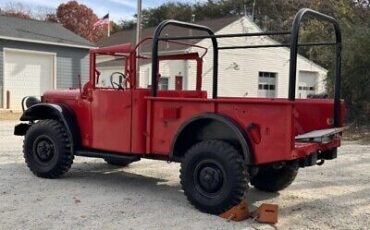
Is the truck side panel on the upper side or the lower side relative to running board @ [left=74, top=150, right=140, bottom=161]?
upper

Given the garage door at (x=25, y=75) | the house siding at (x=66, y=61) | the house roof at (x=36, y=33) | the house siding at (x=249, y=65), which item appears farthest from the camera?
the house siding at (x=249, y=65)

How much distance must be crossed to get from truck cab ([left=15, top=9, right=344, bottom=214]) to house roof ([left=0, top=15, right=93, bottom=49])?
54.5 feet

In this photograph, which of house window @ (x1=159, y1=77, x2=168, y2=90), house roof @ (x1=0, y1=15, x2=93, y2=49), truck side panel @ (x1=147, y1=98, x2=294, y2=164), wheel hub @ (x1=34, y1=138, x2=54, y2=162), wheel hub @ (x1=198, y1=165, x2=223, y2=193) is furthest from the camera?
house roof @ (x1=0, y1=15, x2=93, y2=49)

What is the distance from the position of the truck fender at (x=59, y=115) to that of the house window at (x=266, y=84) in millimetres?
25361

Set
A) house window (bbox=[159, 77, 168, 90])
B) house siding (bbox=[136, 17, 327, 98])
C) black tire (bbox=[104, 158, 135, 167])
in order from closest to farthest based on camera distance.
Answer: black tire (bbox=[104, 158, 135, 167]) → house window (bbox=[159, 77, 168, 90]) → house siding (bbox=[136, 17, 327, 98])

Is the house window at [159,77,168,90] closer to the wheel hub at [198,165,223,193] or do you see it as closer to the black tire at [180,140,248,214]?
the black tire at [180,140,248,214]

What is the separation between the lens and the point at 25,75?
81.3 feet

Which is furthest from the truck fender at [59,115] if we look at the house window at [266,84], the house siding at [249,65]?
the house window at [266,84]

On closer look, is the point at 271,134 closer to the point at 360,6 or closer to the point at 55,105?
the point at 55,105

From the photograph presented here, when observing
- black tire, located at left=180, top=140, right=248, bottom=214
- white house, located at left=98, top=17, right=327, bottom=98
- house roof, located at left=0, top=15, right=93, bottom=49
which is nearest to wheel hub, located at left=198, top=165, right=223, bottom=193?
black tire, located at left=180, top=140, right=248, bottom=214

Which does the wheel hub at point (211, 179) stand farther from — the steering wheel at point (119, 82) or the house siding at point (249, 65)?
the house siding at point (249, 65)

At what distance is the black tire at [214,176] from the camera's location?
6074 millimetres

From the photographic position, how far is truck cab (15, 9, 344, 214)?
602 cm

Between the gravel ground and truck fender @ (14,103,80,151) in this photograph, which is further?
truck fender @ (14,103,80,151)
